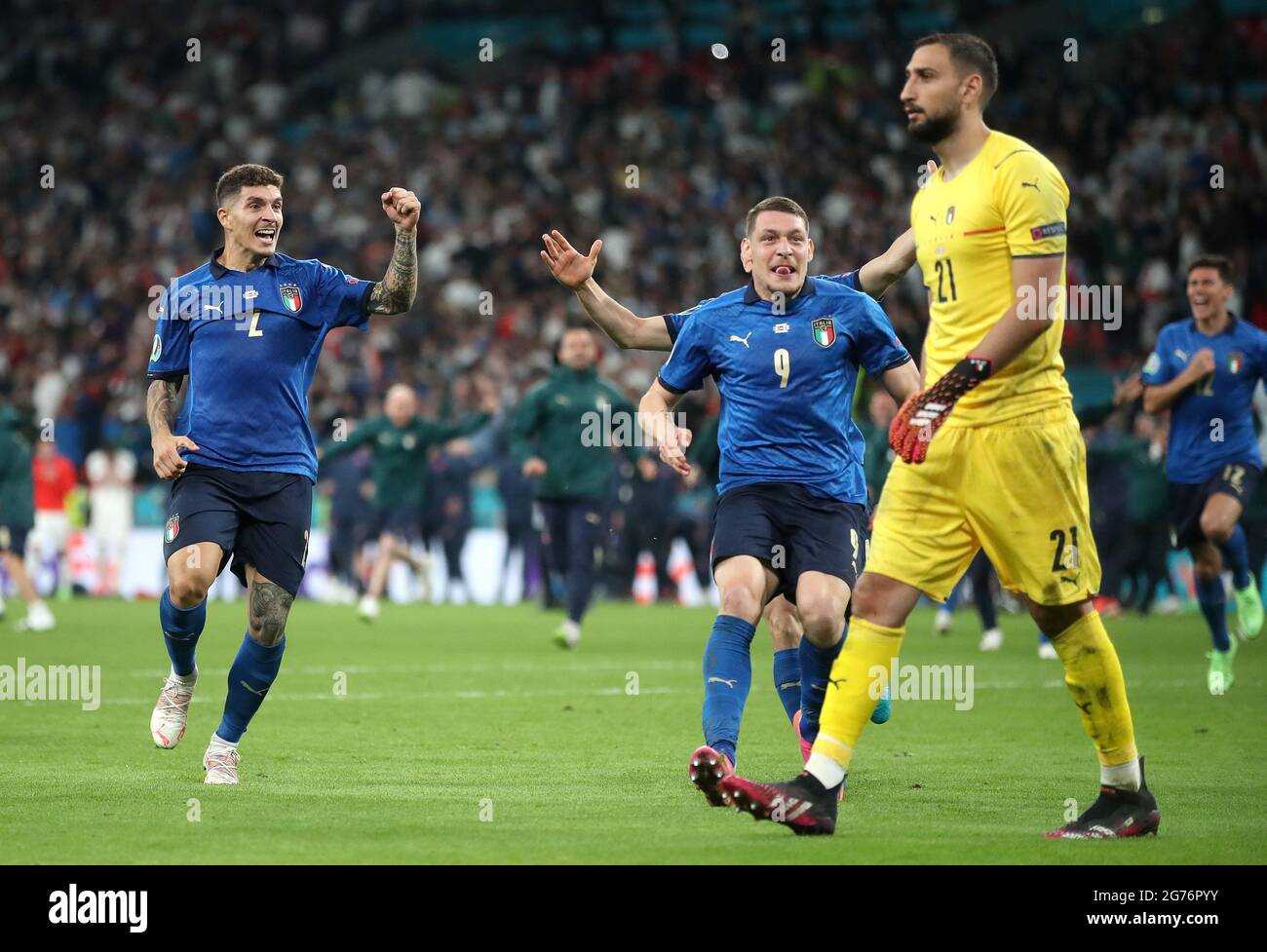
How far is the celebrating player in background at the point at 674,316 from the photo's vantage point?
7883 millimetres

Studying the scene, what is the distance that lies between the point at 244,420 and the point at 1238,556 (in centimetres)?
779

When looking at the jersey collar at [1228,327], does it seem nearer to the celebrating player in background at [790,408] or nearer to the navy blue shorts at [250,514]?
the celebrating player in background at [790,408]

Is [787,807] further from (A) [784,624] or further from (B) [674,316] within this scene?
(B) [674,316]

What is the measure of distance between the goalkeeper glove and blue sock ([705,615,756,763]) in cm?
142

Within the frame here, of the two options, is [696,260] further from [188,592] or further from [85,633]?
[188,592]

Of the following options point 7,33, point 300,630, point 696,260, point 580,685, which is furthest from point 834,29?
point 580,685

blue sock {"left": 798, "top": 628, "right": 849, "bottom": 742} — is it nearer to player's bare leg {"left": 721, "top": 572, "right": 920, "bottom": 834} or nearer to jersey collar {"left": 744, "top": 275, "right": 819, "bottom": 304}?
player's bare leg {"left": 721, "top": 572, "right": 920, "bottom": 834}

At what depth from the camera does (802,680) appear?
8.16m

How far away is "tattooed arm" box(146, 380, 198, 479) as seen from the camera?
26.2 feet

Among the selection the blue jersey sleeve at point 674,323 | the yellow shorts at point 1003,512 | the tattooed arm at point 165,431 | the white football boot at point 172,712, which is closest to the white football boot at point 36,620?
the white football boot at point 172,712

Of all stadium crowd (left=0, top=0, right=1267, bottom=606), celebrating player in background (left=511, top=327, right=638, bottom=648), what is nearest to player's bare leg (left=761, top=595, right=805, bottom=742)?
celebrating player in background (left=511, top=327, right=638, bottom=648)

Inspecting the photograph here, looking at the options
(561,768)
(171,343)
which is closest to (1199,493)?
(561,768)

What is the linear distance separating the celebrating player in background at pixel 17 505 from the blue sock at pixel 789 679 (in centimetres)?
1160

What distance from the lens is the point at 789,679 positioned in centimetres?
845
